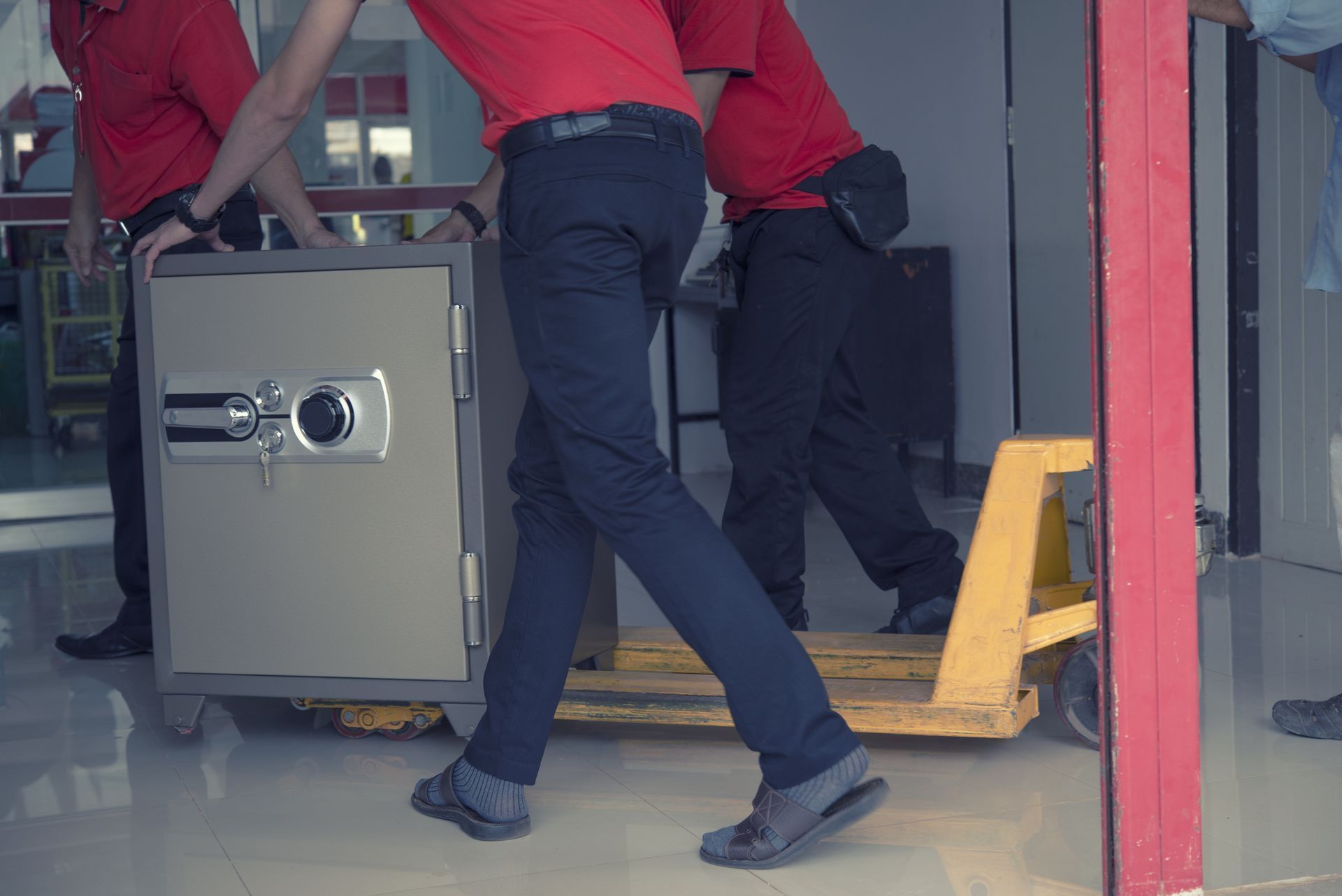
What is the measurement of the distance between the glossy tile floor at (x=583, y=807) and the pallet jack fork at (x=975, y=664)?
0.29 ft

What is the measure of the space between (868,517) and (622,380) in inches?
44.4

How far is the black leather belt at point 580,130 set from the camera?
1.81 meters

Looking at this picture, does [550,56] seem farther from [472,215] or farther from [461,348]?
[472,215]

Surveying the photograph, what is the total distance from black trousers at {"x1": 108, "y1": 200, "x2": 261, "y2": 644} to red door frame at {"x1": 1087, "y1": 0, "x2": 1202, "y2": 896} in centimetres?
199

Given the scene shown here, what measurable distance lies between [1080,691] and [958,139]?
3340mm

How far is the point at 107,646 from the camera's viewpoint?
320cm

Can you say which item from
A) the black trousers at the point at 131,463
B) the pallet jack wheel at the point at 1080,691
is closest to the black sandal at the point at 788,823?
the pallet jack wheel at the point at 1080,691

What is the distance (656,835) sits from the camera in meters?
2.03

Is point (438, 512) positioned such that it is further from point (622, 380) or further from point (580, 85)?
point (580, 85)

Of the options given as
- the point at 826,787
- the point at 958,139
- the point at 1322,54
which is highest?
the point at 958,139

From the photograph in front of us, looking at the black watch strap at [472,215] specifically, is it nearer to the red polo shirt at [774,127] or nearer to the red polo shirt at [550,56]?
the red polo shirt at [774,127]

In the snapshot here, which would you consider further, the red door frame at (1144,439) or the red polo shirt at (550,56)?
the red polo shirt at (550,56)

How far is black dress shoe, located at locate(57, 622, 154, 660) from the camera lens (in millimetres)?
3195

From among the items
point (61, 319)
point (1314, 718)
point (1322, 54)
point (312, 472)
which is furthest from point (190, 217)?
point (61, 319)
